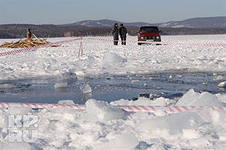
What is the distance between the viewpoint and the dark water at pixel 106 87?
8422 mm

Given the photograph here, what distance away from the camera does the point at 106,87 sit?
9.57m

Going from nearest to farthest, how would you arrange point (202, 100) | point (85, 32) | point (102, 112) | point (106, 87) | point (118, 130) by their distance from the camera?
point (118, 130)
point (102, 112)
point (202, 100)
point (106, 87)
point (85, 32)

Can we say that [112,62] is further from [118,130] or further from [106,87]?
[118,130]

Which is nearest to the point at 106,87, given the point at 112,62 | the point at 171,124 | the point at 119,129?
the point at 119,129

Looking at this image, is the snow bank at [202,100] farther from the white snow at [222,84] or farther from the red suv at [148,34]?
the red suv at [148,34]

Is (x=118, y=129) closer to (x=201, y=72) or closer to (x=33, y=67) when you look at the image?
(x=201, y=72)

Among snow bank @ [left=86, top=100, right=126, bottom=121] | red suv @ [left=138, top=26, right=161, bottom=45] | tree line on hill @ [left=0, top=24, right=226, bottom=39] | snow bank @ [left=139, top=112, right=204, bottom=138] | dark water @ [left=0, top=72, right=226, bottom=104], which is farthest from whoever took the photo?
tree line on hill @ [left=0, top=24, right=226, bottom=39]

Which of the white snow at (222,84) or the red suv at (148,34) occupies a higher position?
the white snow at (222,84)

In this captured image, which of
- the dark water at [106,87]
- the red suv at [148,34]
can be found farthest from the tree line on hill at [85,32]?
the dark water at [106,87]

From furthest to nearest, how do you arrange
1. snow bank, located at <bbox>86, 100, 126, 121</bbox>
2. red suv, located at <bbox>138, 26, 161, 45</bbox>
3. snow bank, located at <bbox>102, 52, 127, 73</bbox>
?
red suv, located at <bbox>138, 26, 161, 45</bbox> → snow bank, located at <bbox>102, 52, 127, 73</bbox> → snow bank, located at <bbox>86, 100, 126, 121</bbox>

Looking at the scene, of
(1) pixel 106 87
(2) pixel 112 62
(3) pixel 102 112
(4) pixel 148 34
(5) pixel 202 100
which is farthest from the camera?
(4) pixel 148 34

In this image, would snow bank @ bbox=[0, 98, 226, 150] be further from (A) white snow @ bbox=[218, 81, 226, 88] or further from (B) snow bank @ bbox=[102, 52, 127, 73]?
(B) snow bank @ bbox=[102, 52, 127, 73]

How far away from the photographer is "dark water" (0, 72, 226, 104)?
8.42 meters

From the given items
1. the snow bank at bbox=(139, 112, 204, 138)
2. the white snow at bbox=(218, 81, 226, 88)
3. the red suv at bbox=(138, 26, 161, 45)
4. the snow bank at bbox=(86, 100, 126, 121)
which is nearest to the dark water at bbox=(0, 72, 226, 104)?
the white snow at bbox=(218, 81, 226, 88)
